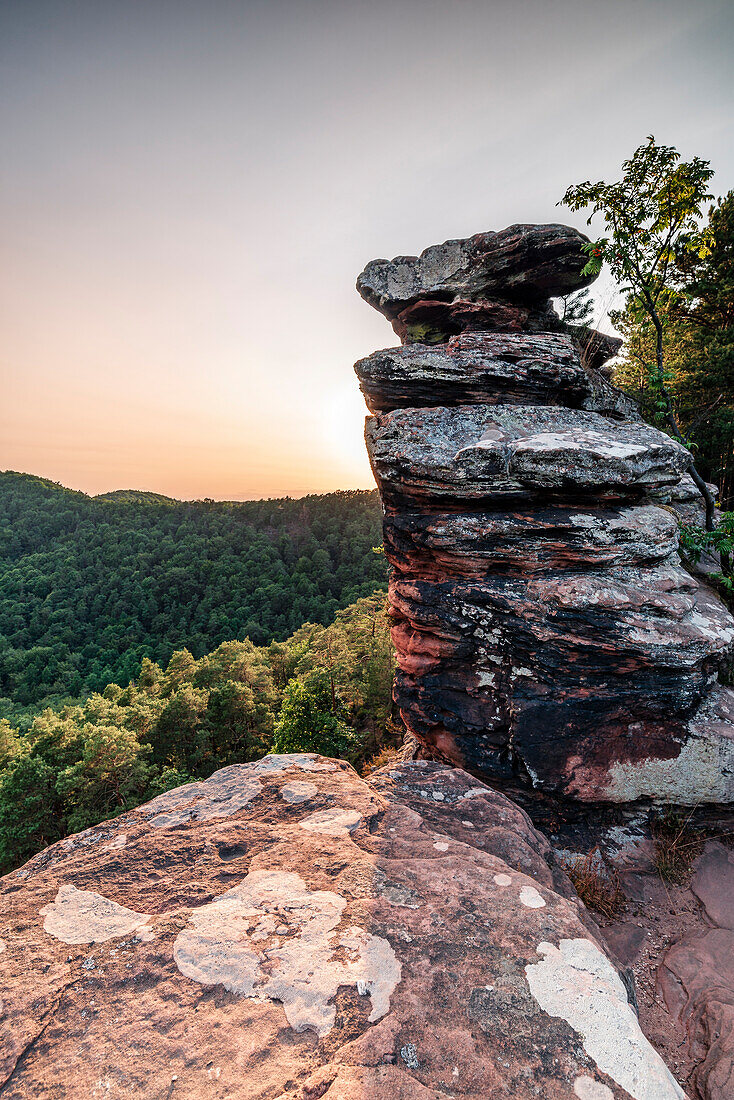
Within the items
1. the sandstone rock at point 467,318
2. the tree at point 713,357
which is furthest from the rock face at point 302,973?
the tree at point 713,357

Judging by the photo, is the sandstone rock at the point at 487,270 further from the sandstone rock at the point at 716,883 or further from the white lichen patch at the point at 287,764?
→ the sandstone rock at the point at 716,883

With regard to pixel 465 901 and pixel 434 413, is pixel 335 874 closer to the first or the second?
pixel 465 901

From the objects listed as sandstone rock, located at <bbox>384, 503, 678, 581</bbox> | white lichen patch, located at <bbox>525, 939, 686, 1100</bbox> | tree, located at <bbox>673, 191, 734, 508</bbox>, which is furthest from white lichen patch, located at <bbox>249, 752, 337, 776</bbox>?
tree, located at <bbox>673, 191, 734, 508</bbox>

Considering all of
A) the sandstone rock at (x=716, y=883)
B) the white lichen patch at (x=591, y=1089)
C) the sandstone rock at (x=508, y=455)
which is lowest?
the sandstone rock at (x=716, y=883)

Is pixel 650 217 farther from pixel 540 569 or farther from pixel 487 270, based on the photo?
pixel 540 569

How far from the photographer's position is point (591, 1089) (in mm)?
1747

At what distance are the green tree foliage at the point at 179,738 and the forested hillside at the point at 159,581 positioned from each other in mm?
37243

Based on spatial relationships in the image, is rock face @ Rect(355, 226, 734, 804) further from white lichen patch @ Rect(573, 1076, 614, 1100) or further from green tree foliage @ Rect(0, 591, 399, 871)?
green tree foliage @ Rect(0, 591, 399, 871)

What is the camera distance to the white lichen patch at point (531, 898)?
2.83 metres

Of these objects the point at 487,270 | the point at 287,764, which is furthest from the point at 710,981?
the point at 487,270

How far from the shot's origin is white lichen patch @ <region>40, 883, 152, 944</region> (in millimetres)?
2449

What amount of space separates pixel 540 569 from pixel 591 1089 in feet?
18.9

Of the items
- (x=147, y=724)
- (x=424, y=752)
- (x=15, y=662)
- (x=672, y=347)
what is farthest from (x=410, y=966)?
(x=15, y=662)

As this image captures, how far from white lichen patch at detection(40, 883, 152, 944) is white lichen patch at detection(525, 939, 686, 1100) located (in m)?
2.22
